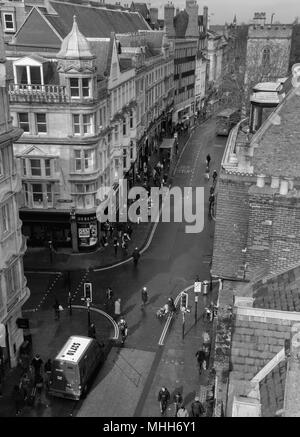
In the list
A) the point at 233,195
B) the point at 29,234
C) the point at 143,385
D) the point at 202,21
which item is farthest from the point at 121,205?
the point at 202,21

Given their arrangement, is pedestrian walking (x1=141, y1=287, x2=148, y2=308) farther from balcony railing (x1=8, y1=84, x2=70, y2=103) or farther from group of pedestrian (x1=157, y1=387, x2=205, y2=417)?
balcony railing (x1=8, y1=84, x2=70, y2=103)

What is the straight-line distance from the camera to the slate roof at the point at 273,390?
8969mm

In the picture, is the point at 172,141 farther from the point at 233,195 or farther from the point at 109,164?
the point at 233,195

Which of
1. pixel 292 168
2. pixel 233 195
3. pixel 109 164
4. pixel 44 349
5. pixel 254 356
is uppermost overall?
pixel 292 168

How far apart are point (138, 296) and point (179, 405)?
1102 centimetres

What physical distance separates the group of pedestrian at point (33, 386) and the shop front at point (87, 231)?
14224 millimetres

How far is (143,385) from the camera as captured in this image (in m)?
23.8

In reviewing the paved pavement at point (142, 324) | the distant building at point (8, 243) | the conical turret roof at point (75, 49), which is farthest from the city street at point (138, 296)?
the conical turret roof at point (75, 49)

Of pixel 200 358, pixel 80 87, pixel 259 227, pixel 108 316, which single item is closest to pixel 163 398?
pixel 200 358

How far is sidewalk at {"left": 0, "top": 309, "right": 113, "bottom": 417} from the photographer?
22.8 m

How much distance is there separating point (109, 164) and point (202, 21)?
71.3 metres

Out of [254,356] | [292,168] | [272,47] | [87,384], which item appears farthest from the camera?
[272,47]

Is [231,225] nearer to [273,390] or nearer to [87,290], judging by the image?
[273,390]

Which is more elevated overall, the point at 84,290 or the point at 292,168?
the point at 292,168
